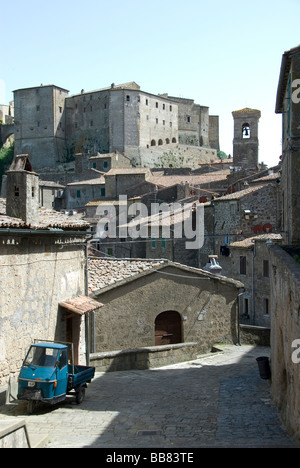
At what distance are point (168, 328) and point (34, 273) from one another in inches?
344

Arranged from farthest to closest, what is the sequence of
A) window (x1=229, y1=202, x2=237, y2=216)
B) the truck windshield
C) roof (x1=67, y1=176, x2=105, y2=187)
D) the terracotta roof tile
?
roof (x1=67, y1=176, x2=105, y2=187) → window (x1=229, y1=202, x2=237, y2=216) → the terracotta roof tile → the truck windshield

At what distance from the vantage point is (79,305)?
14.8m

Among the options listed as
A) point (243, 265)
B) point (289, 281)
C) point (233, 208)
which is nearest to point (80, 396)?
point (289, 281)

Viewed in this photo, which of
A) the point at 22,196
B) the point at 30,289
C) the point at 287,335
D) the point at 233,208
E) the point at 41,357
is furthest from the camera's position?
the point at 233,208

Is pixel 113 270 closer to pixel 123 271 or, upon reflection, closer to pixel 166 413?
pixel 123 271

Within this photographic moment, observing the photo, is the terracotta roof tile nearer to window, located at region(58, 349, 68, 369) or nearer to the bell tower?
window, located at region(58, 349, 68, 369)

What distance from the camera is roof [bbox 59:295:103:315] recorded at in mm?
14297

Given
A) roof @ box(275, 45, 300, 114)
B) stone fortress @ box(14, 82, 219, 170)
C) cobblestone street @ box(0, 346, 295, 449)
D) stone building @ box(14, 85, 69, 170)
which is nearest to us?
cobblestone street @ box(0, 346, 295, 449)

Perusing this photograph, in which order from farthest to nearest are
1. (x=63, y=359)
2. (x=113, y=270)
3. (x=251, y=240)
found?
(x=251, y=240) < (x=113, y=270) < (x=63, y=359)

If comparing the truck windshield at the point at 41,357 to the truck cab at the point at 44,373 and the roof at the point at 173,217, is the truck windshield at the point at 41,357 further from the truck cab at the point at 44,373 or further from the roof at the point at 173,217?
the roof at the point at 173,217

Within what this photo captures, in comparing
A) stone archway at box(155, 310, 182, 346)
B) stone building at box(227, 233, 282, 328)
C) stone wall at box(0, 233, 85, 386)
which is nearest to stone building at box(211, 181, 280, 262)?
stone building at box(227, 233, 282, 328)

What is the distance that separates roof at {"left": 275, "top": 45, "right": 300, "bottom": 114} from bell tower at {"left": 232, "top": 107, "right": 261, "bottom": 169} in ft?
121

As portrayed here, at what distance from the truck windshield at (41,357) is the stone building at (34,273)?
608 millimetres

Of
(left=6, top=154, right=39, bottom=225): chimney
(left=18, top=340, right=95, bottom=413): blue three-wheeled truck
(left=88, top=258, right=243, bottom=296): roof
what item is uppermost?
(left=6, top=154, right=39, bottom=225): chimney
